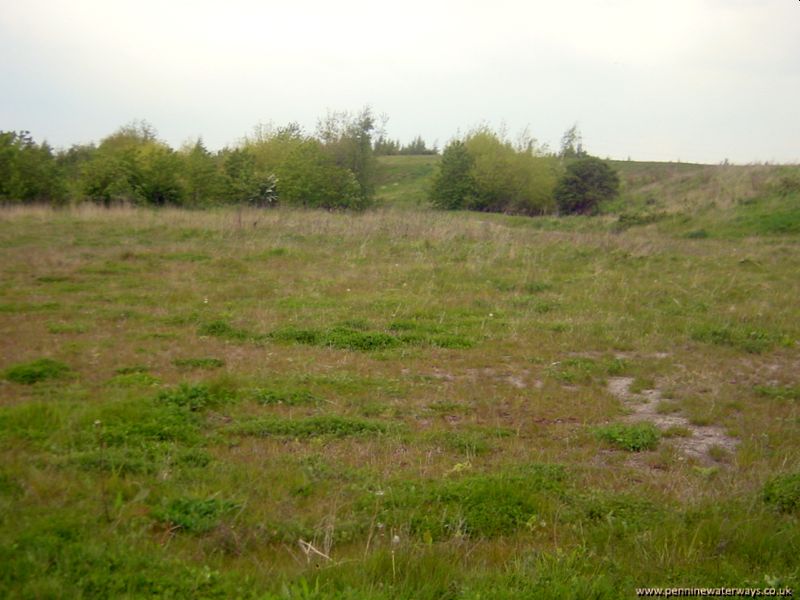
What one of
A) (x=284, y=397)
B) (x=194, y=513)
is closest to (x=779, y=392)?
(x=284, y=397)

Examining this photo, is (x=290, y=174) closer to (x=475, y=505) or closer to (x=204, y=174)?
(x=204, y=174)

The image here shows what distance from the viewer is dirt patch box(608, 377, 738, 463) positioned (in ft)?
18.5

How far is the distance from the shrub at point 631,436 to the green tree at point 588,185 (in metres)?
31.8

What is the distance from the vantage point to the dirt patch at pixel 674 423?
563cm

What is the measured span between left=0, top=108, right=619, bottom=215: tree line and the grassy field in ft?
54.3

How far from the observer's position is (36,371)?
668cm

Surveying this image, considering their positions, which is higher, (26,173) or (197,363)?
(26,173)

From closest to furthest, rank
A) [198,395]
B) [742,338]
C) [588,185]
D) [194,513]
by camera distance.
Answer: [194,513], [198,395], [742,338], [588,185]

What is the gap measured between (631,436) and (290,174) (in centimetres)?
2822

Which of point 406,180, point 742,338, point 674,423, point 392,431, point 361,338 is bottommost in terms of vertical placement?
point 674,423

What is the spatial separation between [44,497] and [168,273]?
981cm

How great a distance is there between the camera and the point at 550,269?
1448 cm

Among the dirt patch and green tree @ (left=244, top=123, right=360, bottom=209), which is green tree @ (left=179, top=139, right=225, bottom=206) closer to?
green tree @ (left=244, top=123, right=360, bottom=209)

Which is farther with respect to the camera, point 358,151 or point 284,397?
point 358,151
